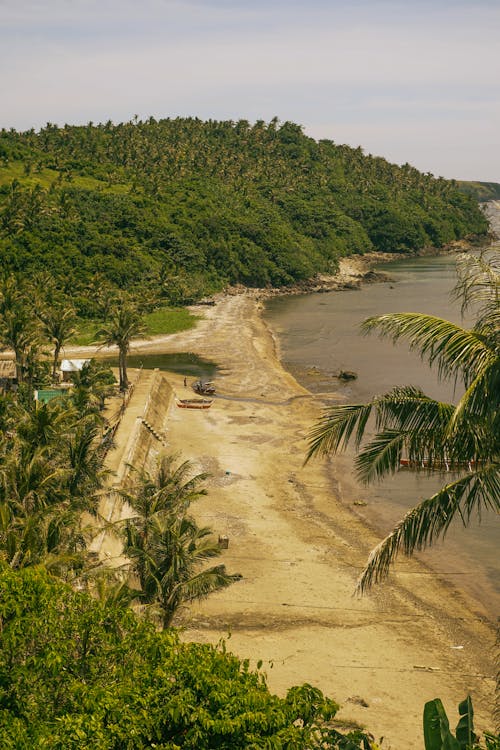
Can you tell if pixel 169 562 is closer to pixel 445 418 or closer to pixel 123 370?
pixel 445 418

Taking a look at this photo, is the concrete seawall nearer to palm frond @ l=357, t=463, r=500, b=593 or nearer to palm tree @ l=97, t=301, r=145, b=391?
palm tree @ l=97, t=301, r=145, b=391

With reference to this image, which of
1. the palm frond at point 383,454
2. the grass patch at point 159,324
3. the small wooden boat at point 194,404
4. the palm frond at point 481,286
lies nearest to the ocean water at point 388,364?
the palm frond at point 383,454

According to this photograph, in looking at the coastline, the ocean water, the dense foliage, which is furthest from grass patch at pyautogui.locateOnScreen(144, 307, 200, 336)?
the dense foliage

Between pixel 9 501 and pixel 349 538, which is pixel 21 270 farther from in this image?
pixel 9 501

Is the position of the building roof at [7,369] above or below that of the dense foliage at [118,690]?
below

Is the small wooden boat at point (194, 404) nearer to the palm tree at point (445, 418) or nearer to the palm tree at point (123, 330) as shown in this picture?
the palm tree at point (123, 330)
